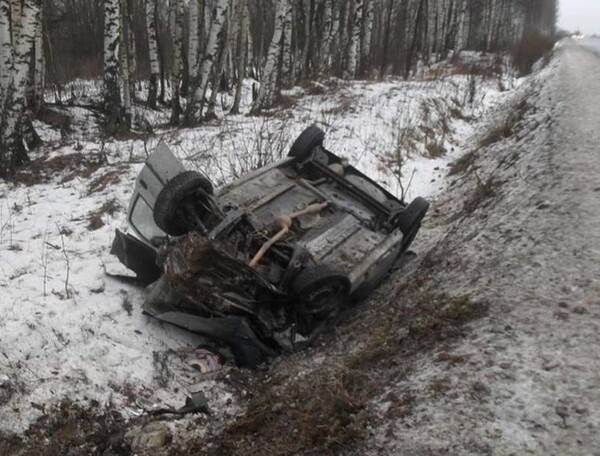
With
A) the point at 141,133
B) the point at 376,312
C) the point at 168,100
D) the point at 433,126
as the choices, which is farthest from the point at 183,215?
the point at 168,100

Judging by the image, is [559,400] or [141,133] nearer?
[559,400]

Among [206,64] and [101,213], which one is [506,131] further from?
[101,213]

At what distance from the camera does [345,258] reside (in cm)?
470

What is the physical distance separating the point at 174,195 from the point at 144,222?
2.70 feet

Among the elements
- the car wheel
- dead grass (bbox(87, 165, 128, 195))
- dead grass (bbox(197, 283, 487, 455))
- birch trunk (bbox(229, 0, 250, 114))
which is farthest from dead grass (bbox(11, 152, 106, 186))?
dead grass (bbox(197, 283, 487, 455))

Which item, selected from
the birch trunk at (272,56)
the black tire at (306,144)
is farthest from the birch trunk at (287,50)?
the black tire at (306,144)

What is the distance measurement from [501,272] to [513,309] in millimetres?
627

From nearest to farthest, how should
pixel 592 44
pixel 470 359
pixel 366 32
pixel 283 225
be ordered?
pixel 470 359
pixel 283 225
pixel 366 32
pixel 592 44

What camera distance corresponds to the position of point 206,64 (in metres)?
12.1

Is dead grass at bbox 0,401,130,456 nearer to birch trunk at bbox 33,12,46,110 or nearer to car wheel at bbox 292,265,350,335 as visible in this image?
car wheel at bbox 292,265,350,335

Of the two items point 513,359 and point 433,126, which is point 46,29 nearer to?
point 433,126

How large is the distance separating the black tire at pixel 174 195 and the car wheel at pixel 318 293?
120 cm

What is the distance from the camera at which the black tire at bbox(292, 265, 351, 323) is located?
4.12 meters

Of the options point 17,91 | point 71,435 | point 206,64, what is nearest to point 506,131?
point 206,64
